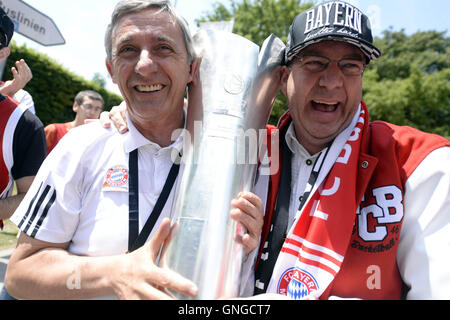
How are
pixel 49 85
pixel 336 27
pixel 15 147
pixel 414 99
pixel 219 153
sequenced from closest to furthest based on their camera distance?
1. pixel 219 153
2. pixel 336 27
3. pixel 15 147
4. pixel 49 85
5. pixel 414 99

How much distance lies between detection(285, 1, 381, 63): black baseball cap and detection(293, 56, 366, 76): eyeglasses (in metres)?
0.06

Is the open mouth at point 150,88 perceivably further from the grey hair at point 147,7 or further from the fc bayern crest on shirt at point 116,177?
the fc bayern crest on shirt at point 116,177

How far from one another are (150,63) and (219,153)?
1.72 feet

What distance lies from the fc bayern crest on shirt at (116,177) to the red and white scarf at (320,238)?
29.7 inches

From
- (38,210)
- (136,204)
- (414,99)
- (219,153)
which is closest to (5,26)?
(38,210)

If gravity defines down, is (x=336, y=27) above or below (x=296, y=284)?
above

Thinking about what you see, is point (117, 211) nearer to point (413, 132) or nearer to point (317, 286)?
point (317, 286)

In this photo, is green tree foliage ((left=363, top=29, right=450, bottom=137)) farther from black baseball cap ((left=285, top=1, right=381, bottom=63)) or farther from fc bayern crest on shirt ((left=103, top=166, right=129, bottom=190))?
fc bayern crest on shirt ((left=103, top=166, right=129, bottom=190))

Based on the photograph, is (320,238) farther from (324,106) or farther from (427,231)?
(324,106)

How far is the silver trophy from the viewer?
1241 mm

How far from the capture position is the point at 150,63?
154 centimetres

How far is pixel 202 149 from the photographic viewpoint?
1437 millimetres
